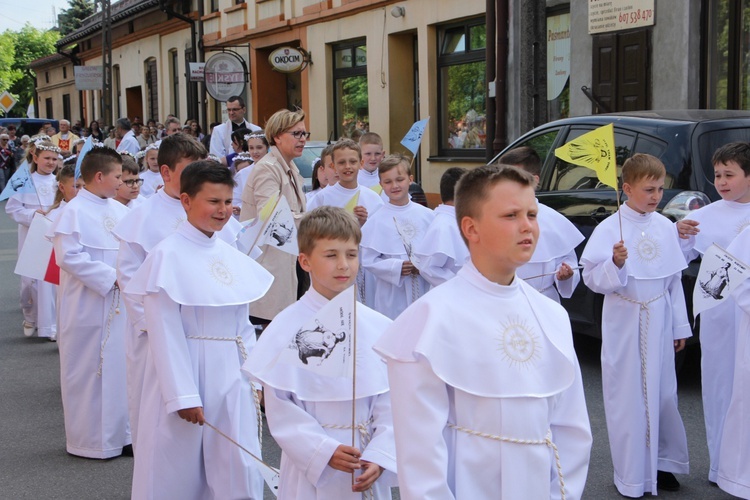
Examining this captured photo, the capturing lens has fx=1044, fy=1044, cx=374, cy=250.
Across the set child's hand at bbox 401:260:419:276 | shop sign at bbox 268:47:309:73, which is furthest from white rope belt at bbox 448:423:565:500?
shop sign at bbox 268:47:309:73

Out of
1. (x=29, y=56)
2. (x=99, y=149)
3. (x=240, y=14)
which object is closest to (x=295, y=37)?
(x=240, y=14)

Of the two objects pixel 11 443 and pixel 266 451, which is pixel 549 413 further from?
pixel 11 443

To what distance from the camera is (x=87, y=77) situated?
118 ft

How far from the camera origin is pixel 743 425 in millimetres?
5336

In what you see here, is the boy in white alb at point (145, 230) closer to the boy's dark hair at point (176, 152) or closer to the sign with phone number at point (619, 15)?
the boy's dark hair at point (176, 152)

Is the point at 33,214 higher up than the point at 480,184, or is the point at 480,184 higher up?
the point at 480,184

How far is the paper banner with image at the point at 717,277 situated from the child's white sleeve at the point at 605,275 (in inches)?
15.5

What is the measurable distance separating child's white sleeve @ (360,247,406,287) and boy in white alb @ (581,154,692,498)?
5.03ft

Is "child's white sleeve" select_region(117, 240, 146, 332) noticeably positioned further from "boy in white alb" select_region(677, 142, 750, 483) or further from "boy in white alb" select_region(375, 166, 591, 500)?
"boy in white alb" select_region(677, 142, 750, 483)

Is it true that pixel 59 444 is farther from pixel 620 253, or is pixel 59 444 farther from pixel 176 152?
pixel 620 253

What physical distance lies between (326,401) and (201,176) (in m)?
1.46

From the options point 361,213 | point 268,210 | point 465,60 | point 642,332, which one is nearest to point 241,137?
point 361,213

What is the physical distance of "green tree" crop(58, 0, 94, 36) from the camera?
69.5m

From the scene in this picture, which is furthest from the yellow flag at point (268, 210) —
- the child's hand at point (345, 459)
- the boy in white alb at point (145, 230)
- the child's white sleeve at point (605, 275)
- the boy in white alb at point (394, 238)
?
the child's hand at point (345, 459)
